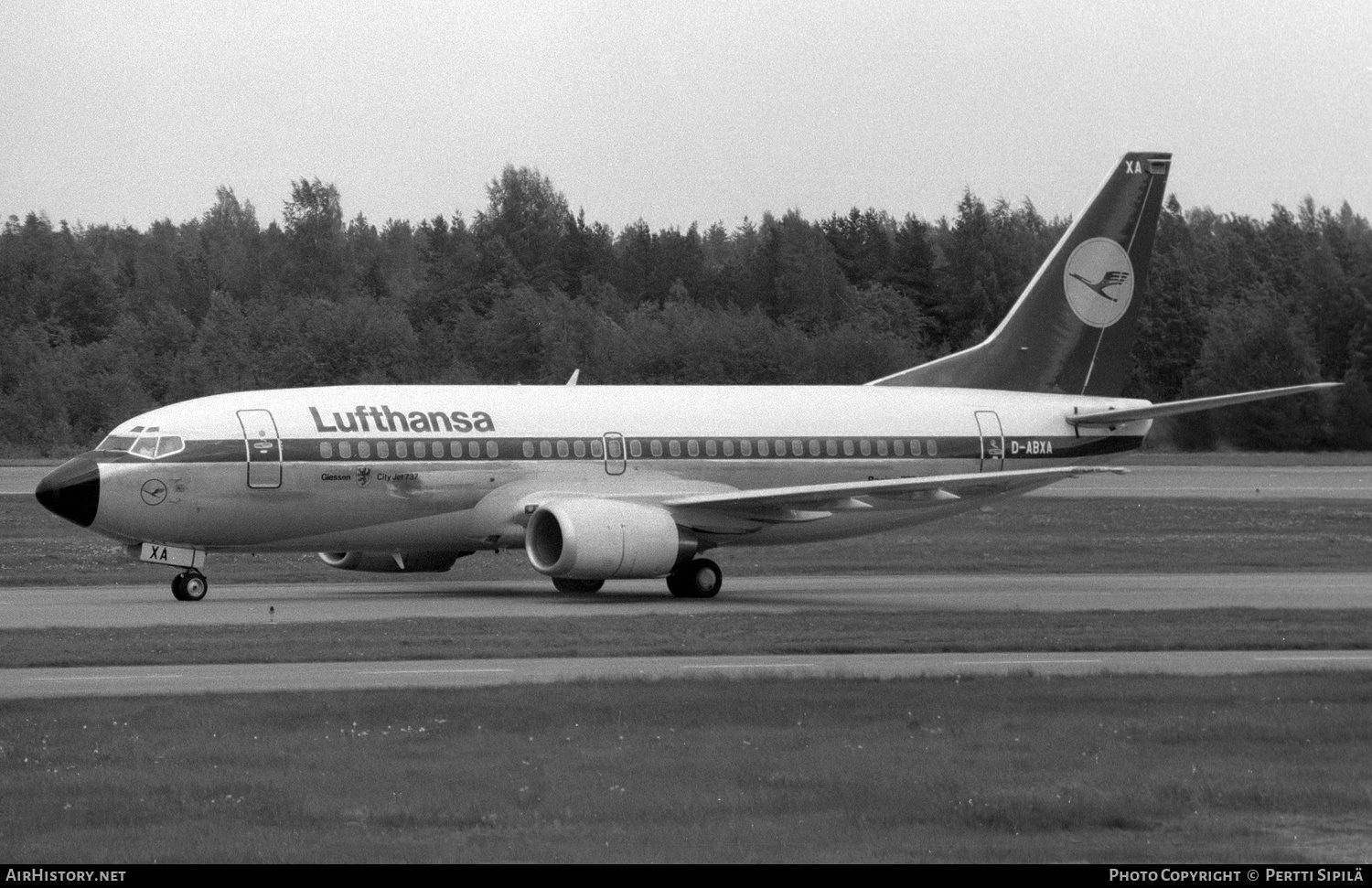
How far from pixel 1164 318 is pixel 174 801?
89.0 m

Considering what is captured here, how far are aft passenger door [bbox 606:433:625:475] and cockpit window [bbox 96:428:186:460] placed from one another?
6.82m

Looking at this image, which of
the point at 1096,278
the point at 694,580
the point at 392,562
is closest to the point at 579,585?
the point at 694,580

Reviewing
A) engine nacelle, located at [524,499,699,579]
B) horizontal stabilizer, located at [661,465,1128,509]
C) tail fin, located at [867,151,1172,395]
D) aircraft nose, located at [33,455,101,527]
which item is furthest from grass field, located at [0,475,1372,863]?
tail fin, located at [867,151,1172,395]

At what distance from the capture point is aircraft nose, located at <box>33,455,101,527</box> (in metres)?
29.0

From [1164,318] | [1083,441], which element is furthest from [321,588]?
[1164,318]

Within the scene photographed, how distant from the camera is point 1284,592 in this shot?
30.7 metres

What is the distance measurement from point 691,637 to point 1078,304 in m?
16.1

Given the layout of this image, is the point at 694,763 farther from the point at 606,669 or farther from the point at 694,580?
the point at 694,580

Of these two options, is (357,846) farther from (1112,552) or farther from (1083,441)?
(1112,552)

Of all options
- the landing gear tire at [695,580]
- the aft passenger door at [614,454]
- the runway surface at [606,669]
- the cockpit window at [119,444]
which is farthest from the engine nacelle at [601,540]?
the runway surface at [606,669]

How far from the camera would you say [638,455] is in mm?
32906

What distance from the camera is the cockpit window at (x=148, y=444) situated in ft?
97.7

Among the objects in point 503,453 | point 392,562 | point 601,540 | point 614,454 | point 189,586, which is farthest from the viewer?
point 392,562

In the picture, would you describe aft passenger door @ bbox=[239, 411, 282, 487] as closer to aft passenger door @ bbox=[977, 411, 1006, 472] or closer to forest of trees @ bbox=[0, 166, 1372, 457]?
aft passenger door @ bbox=[977, 411, 1006, 472]
